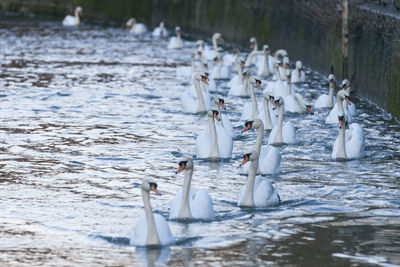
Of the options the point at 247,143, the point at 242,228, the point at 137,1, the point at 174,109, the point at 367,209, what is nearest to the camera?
the point at 242,228

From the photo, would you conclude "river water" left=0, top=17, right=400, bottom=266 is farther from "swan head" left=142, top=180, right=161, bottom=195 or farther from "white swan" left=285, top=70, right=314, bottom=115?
"swan head" left=142, top=180, right=161, bottom=195

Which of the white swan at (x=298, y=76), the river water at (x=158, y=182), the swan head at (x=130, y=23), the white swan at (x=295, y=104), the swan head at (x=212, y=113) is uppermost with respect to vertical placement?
the swan head at (x=130, y=23)

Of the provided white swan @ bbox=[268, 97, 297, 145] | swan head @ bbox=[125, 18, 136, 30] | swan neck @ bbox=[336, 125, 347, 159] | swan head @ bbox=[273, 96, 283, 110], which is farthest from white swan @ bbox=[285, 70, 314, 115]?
swan head @ bbox=[125, 18, 136, 30]

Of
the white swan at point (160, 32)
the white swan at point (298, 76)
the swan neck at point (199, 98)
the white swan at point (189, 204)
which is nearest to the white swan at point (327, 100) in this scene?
the swan neck at point (199, 98)

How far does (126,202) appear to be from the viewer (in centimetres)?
1491

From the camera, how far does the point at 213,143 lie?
714 inches

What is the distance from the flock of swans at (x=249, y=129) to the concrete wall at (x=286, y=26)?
1.01 m

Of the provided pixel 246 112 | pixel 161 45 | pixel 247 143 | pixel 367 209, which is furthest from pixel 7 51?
pixel 367 209

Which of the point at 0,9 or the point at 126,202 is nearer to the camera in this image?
the point at 126,202

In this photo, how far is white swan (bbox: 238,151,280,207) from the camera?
47.7ft

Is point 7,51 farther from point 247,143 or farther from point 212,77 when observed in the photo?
point 247,143

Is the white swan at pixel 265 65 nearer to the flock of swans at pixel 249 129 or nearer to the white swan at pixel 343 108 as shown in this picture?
the flock of swans at pixel 249 129

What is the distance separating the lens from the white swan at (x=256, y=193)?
1455cm

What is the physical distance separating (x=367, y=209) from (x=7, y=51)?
22.9 meters
